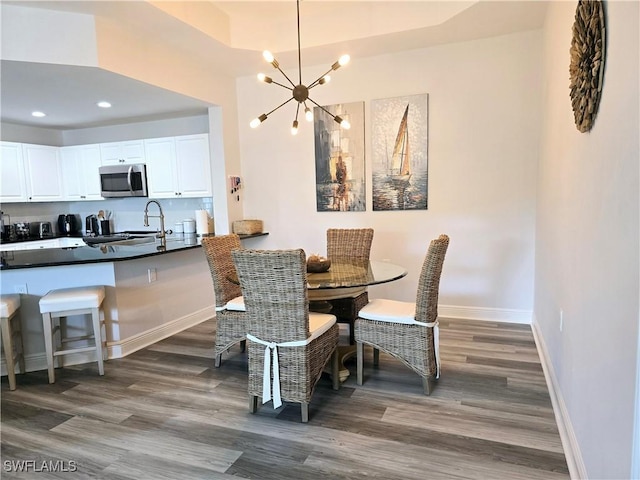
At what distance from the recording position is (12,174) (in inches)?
207

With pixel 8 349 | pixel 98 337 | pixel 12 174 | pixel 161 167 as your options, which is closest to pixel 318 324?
pixel 98 337

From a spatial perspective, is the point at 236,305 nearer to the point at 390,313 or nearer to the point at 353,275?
the point at 353,275

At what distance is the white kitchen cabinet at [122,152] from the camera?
5196 mm

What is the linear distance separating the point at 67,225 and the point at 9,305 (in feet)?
12.1

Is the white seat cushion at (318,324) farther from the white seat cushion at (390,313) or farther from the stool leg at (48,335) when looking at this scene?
the stool leg at (48,335)

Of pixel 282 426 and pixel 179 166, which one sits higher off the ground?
pixel 179 166

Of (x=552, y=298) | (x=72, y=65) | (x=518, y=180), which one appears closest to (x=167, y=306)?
(x=72, y=65)

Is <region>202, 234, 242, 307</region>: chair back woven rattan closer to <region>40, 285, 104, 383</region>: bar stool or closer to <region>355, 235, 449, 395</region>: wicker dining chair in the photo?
<region>40, 285, 104, 383</region>: bar stool

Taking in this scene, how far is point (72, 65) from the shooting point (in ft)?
10.0

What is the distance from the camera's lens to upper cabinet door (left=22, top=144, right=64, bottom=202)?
17.8 feet

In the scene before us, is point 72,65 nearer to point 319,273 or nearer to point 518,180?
point 319,273

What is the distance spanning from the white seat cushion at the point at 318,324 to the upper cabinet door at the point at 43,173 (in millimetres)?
5068

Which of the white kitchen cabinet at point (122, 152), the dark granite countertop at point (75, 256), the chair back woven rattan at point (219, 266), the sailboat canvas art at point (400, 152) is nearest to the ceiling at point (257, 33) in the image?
the sailboat canvas art at point (400, 152)

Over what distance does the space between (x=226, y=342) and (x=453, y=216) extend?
2642 millimetres
